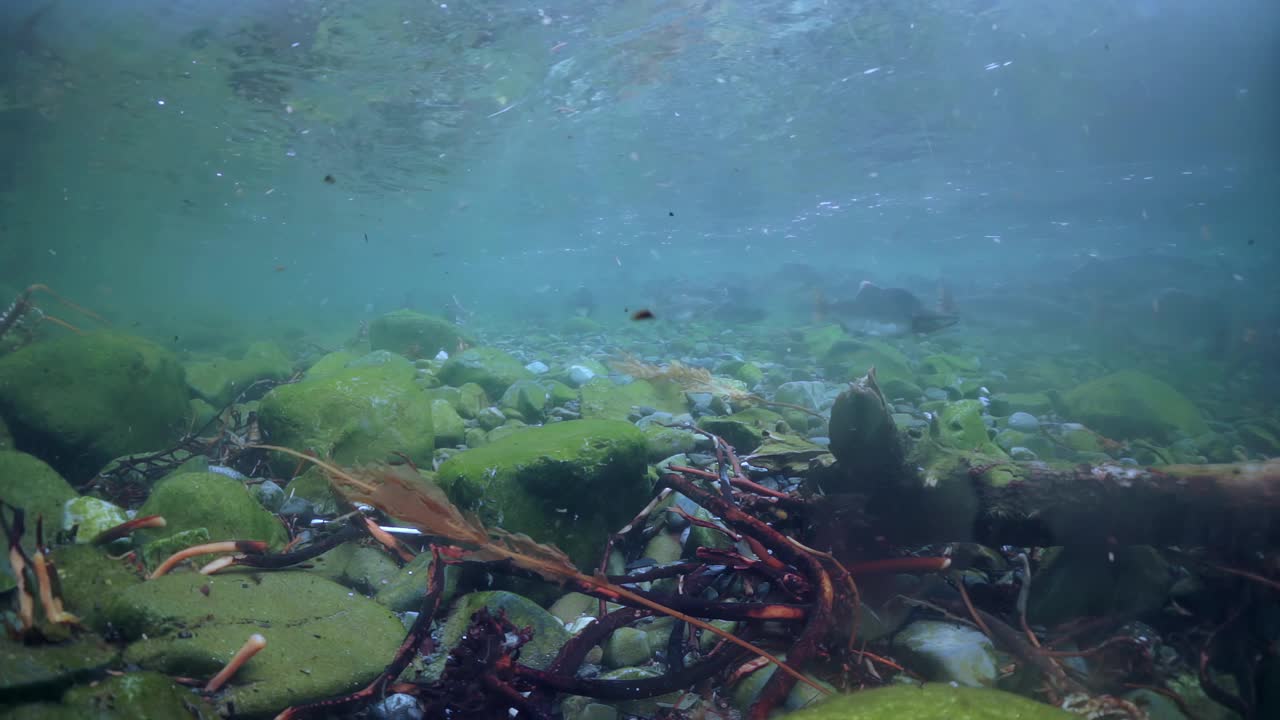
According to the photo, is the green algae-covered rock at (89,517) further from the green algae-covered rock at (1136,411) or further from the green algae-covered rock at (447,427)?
the green algae-covered rock at (1136,411)

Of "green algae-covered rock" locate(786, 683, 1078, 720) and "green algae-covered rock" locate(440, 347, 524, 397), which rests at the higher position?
"green algae-covered rock" locate(786, 683, 1078, 720)

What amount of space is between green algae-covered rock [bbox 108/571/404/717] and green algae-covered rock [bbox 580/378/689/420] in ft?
10.6

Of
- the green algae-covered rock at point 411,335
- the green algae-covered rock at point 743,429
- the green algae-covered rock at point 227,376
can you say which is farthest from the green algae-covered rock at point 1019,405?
the green algae-covered rock at point 227,376

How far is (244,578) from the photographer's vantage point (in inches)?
97.3

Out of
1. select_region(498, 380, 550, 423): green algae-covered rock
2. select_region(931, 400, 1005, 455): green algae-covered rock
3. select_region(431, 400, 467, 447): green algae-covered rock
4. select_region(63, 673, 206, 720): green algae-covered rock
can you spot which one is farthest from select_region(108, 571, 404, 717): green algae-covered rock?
select_region(931, 400, 1005, 455): green algae-covered rock

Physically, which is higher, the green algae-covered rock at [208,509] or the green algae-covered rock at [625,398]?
the green algae-covered rock at [208,509]

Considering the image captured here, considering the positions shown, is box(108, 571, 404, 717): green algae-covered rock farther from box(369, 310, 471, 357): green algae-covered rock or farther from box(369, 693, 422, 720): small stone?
box(369, 310, 471, 357): green algae-covered rock

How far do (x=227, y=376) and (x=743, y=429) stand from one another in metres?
7.31

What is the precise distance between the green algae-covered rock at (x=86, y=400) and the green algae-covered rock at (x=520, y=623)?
404 cm

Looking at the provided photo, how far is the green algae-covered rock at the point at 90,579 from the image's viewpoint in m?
1.95

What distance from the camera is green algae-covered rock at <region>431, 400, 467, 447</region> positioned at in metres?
4.97

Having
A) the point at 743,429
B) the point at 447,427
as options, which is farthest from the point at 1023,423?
the point at 447,427

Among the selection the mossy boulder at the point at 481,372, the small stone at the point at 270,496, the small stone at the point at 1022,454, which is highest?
the small stone at the point at 270,496

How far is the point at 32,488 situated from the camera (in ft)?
9.08
